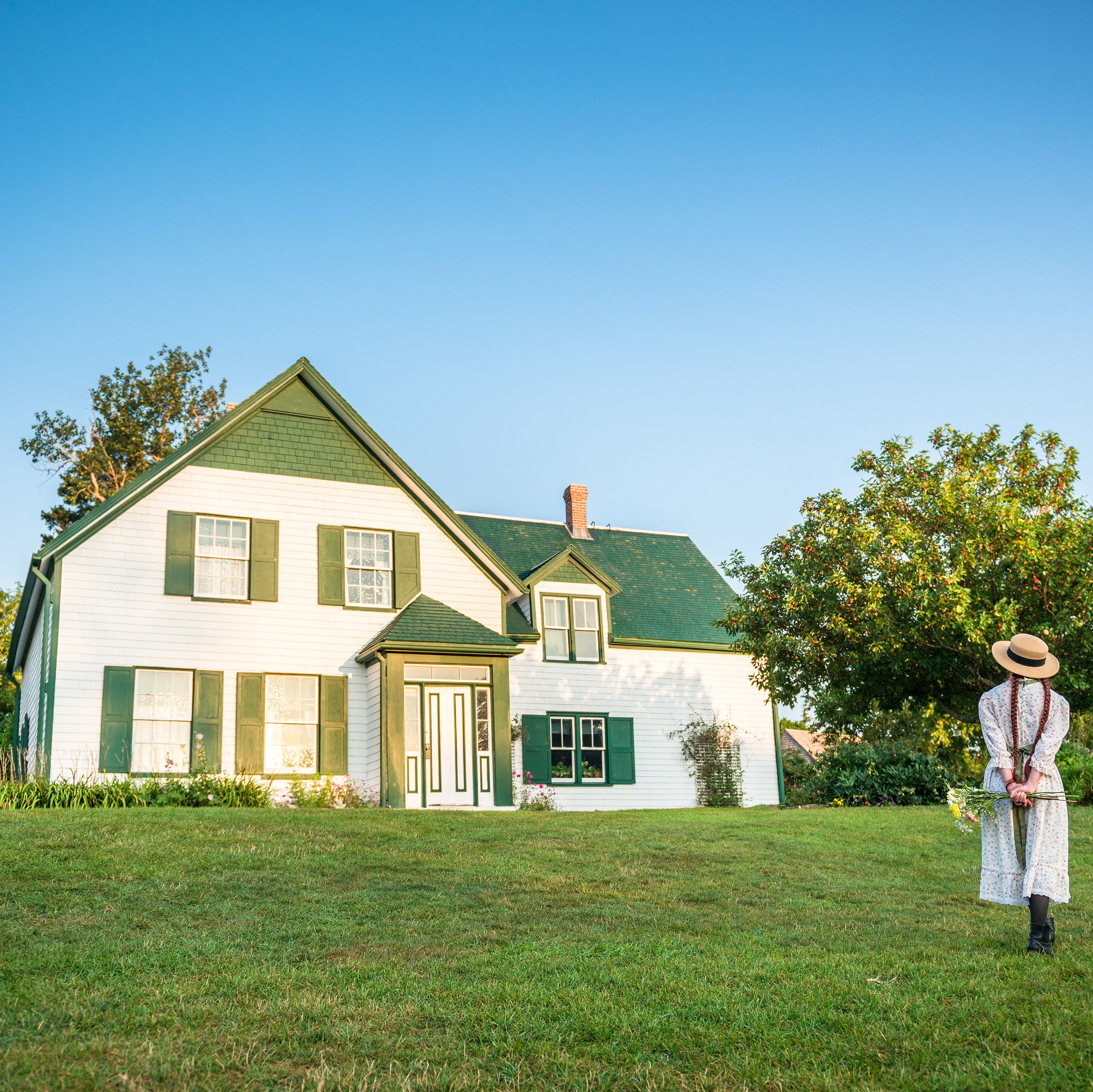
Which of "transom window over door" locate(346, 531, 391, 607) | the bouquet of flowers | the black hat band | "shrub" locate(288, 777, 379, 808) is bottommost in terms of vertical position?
"shrub" locate(288, 777, 379, 808)

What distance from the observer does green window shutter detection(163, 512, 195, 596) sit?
19.1m

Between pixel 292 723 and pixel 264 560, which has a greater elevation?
pixel 264 560

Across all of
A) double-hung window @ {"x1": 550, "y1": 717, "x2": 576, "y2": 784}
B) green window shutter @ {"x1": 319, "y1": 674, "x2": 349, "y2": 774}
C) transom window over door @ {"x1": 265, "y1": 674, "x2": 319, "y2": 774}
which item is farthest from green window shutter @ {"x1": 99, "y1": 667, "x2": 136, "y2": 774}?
double-hung window @ {"x1": 550, "y1": 717, "x2": 576, "y2": 784}

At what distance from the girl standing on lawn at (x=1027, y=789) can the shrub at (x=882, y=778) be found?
56.7 feet

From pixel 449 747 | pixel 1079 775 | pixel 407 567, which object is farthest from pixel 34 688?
pixel 1079 775

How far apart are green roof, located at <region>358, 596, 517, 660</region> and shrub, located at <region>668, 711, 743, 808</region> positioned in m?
5.79

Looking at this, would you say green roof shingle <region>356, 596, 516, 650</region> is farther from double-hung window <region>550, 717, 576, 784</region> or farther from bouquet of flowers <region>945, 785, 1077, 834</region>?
bouquet of flowers <region>945, 785, 1077, 834</region>

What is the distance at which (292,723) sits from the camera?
19328mm

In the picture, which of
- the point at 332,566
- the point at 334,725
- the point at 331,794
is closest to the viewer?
the point at 331,794

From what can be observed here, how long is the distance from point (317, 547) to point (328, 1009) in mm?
15177

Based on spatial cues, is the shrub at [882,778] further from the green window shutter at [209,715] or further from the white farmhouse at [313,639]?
the green window shutter at [209,715]

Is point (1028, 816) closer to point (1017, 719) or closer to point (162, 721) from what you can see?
point (1017, 719)

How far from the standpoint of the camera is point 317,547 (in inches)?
Result: 803

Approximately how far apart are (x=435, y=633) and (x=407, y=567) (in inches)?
72.5
